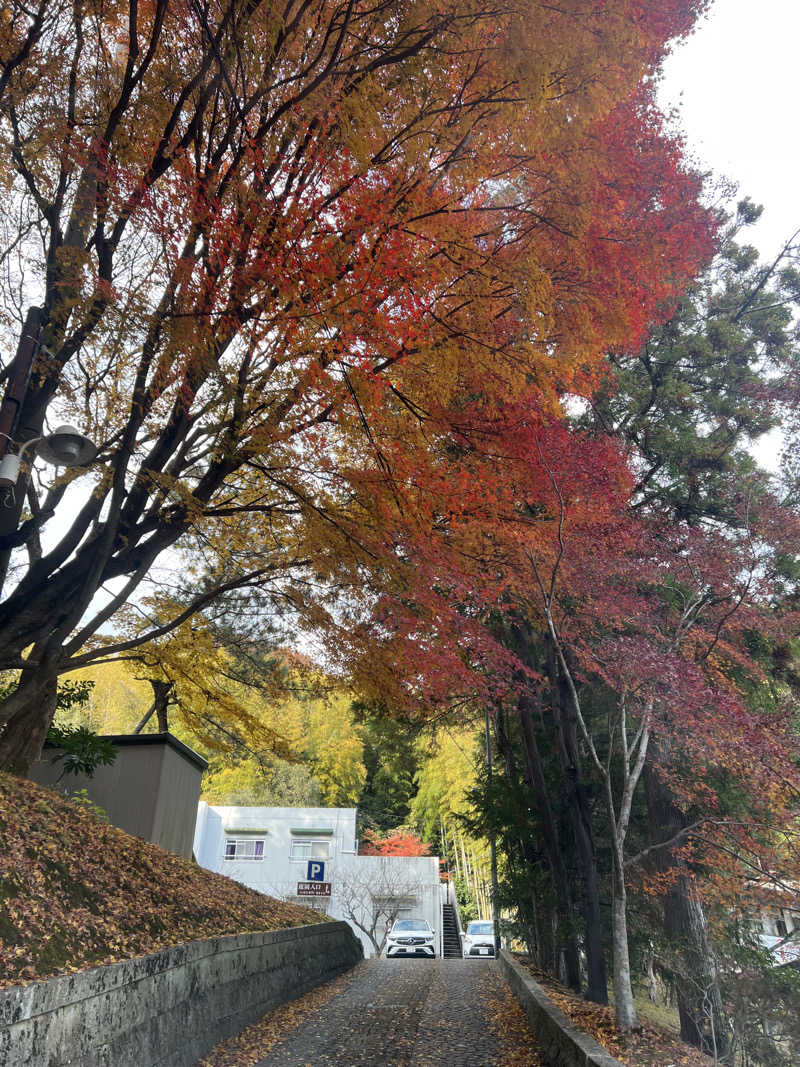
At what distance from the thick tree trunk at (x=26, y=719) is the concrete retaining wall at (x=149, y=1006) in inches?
127

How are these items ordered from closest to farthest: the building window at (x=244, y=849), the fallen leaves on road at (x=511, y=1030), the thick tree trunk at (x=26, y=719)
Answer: the fallen leaves on road at (x=511, y=1030) → the thick tree trunk at (x=26, y=719) → the building window at (x=244, y=849)

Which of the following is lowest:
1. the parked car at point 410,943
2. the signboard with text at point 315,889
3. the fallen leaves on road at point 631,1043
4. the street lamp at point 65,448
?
the parked car at point 410,943

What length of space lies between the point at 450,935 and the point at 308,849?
8.60 metres

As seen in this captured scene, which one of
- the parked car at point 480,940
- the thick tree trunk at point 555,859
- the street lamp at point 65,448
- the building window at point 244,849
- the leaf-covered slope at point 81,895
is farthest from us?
the building window at point 244,849

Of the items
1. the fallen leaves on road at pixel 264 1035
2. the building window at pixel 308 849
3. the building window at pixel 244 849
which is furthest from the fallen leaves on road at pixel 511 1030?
the building window at pixel 244 849

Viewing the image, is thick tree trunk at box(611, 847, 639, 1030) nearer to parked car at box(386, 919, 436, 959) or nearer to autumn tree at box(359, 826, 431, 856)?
parked car at box(386, 919, 436, 959)

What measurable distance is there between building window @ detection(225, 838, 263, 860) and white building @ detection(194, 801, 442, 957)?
1.5 inches

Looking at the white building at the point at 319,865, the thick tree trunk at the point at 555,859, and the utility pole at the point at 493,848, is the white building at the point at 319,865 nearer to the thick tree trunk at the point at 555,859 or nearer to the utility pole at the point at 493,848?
the utility pole at the point at 493,848

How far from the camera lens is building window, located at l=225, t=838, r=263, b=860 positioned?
27.9m

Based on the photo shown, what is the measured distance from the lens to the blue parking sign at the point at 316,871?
84.8 ft

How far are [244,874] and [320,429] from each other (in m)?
25.9

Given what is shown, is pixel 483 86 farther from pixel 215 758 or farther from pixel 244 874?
pixel 215 758

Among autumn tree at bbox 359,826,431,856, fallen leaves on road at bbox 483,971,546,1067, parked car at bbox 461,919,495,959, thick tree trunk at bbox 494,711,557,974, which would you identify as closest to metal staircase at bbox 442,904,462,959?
autumn tree at bbox 359,826,431,856

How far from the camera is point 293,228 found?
5.88 meters
